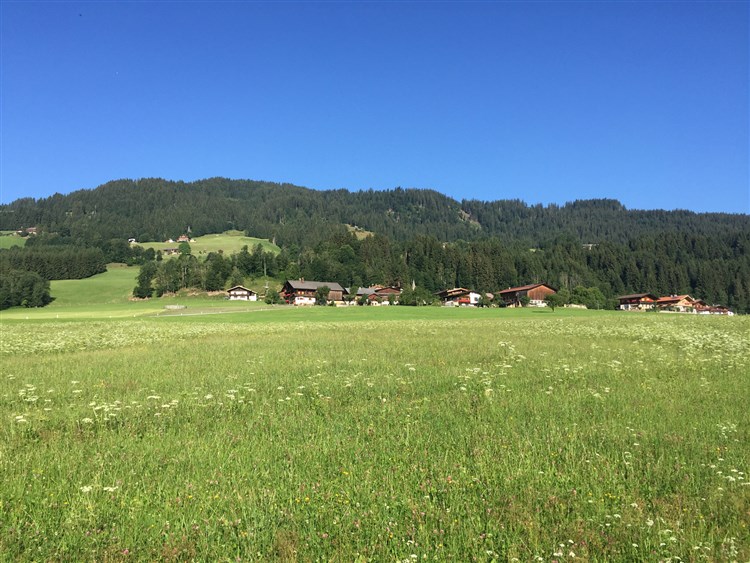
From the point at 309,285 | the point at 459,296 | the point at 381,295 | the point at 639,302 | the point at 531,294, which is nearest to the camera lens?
the point at 531,294

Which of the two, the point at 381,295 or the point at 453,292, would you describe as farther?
the point at 453,292

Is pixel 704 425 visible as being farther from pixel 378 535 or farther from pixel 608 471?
pixel 378 535

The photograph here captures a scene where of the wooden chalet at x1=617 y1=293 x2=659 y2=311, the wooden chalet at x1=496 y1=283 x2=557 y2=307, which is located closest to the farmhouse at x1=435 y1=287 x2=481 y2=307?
the wooden chalet at x1=496 y1=283 x2=557 y2=307

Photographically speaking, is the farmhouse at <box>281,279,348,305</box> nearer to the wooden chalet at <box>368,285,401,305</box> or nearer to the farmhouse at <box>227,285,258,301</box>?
the wooden chalet at <box>368,285,401,305</box>

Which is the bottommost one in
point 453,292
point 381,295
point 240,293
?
point 240,293

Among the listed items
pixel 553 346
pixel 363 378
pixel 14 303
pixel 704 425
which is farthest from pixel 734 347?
pixel 14 303

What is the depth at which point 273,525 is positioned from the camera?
18.3ft

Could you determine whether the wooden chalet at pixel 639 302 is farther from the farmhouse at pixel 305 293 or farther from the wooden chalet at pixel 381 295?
the farmhouse at pixel 305 293

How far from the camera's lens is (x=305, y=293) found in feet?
479

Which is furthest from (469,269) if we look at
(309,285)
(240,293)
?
(240,293)

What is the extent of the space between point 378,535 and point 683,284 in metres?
218

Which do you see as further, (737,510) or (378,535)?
(737,510)

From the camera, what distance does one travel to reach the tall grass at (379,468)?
5250 mm

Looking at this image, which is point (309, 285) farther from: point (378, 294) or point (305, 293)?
point (378, 294)
